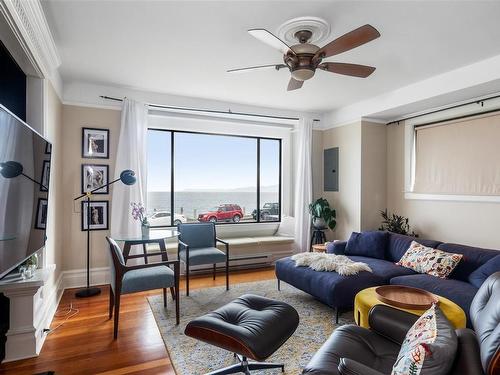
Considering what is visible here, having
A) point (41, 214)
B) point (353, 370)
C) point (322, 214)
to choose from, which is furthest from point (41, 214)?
point (322, 214)

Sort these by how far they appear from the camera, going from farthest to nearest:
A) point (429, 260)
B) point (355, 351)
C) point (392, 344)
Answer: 1. point (429, 260)
2. point (392, 344)
3. point (355, 351)

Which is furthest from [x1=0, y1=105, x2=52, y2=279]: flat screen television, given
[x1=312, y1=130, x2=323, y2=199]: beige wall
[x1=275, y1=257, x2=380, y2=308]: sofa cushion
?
[x1=312, y1=130, x2=323, y2=199]: beige wall

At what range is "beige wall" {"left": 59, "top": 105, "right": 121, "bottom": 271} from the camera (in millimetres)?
3973

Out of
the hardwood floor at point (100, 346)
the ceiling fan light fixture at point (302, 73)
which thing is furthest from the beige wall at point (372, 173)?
the hardwood floor at point (100, 346)

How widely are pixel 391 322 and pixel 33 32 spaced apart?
316 cm

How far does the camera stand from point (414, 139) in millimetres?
4512

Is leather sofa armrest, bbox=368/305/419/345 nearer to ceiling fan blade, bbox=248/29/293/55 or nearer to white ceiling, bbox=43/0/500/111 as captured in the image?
ceiling fan blade, bbox=248/29/293/55

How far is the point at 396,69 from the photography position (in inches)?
134

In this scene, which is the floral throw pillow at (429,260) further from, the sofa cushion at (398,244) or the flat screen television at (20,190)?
the flat screen television at (20,190)

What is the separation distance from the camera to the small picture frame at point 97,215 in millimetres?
4059

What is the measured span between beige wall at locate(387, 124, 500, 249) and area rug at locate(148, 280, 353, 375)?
75.1 inches

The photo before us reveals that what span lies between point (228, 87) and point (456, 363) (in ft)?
11.9

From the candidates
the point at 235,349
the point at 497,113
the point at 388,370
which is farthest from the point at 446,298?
the point at 497,113

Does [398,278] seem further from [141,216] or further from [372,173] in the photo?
[141,216]
